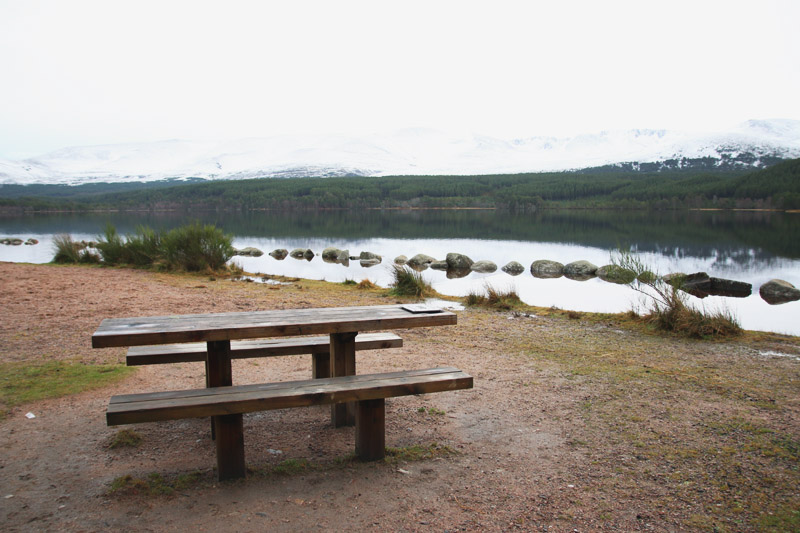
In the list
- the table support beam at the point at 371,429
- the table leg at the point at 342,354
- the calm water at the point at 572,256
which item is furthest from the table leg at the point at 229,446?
the calm water at the point at 572,256

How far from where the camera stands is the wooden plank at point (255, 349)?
3754 millimetres

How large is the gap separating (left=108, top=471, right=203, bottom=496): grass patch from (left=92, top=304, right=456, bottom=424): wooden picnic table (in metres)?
0.52

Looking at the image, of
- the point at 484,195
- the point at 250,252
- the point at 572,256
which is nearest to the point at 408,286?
the point at 572,256

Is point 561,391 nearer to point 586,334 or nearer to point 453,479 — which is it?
point 453,479

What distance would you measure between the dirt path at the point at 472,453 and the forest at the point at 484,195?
73.7 meters

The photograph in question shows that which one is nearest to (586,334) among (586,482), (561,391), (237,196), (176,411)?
(561,391)

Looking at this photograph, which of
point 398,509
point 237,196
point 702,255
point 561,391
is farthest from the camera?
point 237,196

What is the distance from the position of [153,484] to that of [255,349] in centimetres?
136

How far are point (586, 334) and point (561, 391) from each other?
2469 millimetres

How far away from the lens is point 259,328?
9.84ft

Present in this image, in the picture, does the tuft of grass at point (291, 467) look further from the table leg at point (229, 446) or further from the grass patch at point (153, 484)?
the grass patch at point (153, 484)

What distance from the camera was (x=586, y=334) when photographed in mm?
6645

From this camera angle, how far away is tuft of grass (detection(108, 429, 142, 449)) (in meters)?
3.29

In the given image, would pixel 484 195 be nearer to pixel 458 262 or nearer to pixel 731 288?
pixel 458 262
